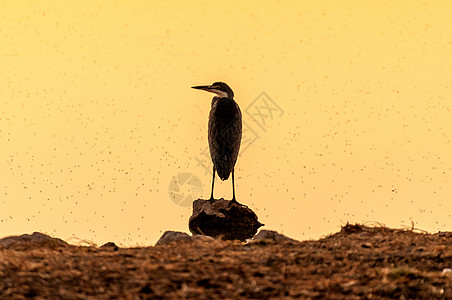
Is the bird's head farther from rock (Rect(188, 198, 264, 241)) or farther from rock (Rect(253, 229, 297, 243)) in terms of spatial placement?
rock (Rect(253, 229, 297, 243))

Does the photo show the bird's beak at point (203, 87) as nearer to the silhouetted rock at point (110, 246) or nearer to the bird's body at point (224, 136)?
the bird's body at point (224, 136)

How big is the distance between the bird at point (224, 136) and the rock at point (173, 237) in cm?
458

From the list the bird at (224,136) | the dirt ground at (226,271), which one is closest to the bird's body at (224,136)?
the bird at (224,136)

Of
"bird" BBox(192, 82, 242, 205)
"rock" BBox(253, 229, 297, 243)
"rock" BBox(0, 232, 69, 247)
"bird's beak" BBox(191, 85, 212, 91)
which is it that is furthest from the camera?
"bird's beak" BBox(191, 85, 212, 91)

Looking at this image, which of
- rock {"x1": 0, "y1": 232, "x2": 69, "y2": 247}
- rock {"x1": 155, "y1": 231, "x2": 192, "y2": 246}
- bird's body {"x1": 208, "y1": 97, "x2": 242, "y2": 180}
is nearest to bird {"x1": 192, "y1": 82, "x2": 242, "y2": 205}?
bird's body {"x1": 208, "y1": 97, "x2": 242, "y2": 180}

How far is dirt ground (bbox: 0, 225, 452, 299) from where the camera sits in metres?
7.19

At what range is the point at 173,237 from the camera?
32.5 ft

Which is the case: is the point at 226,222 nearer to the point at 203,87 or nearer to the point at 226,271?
the point at 203,87

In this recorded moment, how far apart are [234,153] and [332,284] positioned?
7.59m

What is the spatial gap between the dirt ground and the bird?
205 inches

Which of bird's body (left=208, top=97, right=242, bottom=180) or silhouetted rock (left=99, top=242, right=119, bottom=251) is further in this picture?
bird's body (left=208, top=97, right=242, bottom=180)

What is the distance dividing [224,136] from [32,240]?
234 inches

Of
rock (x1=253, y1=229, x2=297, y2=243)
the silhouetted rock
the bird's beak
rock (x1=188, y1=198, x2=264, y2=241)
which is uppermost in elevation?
the bird's beak

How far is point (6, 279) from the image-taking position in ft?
24.2
